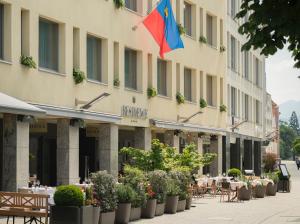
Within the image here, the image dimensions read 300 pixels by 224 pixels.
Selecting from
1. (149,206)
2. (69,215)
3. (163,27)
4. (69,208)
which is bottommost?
(149,206)

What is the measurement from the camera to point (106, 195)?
21.2 metres

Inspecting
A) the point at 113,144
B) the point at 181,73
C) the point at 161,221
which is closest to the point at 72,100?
the point at 113,144

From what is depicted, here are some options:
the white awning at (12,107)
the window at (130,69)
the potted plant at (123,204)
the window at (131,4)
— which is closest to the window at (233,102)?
the window at (130,69)

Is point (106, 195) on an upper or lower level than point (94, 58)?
lower

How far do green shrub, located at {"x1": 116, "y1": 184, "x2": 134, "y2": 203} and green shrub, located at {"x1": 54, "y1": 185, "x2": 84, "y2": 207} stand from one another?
271 cm

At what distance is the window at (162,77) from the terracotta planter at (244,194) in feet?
24.4

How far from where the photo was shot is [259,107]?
2753 inches

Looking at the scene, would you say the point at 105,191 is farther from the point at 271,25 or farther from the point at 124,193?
the point at 271,25

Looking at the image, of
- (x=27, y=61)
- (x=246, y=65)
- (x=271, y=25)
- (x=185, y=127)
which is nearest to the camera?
(x=271, y=25)

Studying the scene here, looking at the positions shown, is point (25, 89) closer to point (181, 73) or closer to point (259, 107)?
point (181, 73)

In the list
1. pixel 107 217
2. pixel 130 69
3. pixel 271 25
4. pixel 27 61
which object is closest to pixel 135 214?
pixel 107 217

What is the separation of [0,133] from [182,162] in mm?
7316

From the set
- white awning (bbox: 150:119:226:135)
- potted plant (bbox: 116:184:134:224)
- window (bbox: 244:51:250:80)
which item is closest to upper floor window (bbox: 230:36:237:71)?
window (bbox: 244:51:250:80)

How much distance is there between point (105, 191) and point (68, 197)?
1.83 meters
